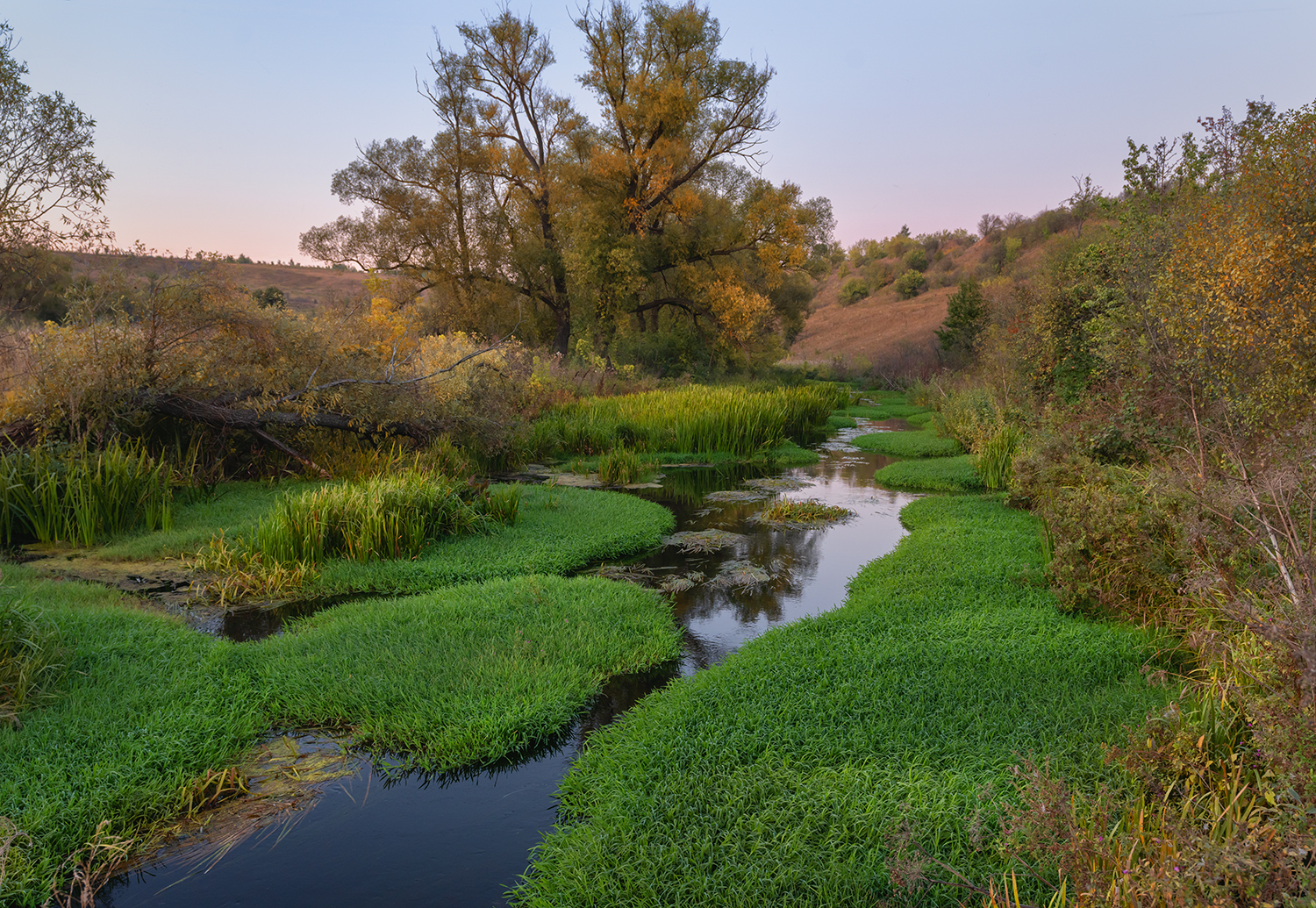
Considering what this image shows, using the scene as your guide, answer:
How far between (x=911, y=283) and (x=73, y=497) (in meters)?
67.6

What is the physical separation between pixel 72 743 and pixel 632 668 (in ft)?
9.64

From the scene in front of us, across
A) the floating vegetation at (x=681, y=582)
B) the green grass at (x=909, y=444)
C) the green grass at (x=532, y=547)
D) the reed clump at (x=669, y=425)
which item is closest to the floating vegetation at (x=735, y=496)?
the green grass at (x=532, y=547)

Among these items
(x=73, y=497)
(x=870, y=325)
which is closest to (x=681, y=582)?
(x=73, y=497)

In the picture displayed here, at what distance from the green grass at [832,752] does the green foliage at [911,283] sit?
65.9m

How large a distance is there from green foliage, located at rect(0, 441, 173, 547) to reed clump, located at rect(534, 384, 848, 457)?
22.0 ft

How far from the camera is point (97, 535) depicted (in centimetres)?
723

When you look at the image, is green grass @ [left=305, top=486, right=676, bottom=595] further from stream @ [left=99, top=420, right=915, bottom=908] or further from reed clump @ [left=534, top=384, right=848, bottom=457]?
reed clump @ [left=534, top=384, right=848, bottom=457]

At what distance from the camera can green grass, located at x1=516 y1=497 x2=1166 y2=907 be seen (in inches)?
105

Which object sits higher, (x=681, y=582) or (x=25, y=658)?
(x=25, y=658)

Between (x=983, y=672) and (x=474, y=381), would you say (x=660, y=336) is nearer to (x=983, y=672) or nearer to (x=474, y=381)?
(x=474, y=381)

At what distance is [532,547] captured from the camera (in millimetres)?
7359

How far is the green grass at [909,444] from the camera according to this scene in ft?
47.5

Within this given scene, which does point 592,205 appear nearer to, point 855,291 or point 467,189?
point 467,189

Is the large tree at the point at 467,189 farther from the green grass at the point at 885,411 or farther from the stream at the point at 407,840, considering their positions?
the stream at the point at 407,840
